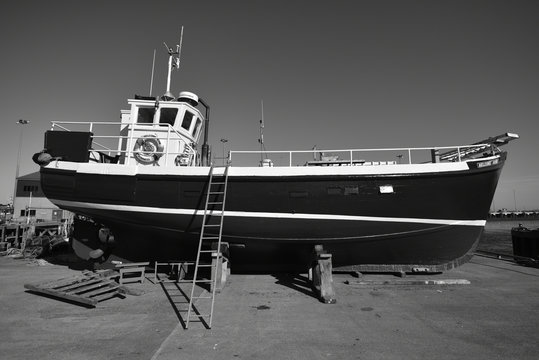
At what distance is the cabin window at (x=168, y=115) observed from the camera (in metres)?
8.04

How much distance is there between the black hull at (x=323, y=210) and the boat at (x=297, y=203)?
0.02 m

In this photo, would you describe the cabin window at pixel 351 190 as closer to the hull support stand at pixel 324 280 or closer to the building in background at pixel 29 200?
the hull support stand at pixel 324 280

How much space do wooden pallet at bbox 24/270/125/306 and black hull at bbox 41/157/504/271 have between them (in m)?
1.49

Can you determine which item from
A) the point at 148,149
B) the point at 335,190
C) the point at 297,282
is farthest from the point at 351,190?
the point at 148,149

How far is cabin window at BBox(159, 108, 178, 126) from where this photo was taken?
804 centimetres

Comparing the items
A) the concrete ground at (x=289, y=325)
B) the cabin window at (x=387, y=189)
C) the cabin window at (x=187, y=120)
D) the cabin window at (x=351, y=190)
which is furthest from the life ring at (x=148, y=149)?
the cabin window at (x=387, y=189)

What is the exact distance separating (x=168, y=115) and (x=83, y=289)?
4.94 m

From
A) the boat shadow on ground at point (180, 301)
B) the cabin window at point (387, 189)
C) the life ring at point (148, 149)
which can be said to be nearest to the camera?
the boat shadow on ground at point (180, 301)

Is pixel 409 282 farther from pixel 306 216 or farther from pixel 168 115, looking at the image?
pixel 168 115

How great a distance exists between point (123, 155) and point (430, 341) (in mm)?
8324

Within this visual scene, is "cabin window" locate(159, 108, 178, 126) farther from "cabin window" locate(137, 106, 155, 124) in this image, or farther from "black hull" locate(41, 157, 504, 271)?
"black hull" locate(41, 157, 504, 271)

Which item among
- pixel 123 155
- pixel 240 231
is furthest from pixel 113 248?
pixel 240 231

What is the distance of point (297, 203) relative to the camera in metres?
6.29

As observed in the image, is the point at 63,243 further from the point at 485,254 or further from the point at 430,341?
the point at 485,254
